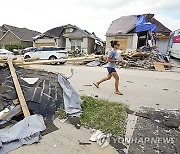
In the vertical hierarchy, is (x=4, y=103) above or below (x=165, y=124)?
above

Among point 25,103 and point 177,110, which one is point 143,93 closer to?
point 177,110

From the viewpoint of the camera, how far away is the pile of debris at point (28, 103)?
3223 millimetres

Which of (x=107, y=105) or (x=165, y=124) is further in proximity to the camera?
(x=107, y=105)

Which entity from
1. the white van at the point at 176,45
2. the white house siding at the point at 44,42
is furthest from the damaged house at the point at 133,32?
the white house siding at the point at 44,42

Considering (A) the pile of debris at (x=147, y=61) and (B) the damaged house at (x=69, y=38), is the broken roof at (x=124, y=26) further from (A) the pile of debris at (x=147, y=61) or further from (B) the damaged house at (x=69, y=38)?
(A) the pile of debris at (x=147, y=61)

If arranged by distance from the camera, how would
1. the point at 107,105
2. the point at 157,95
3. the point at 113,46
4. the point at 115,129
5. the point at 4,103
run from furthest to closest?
the point at 157,95 < the point at 113,46 < the point at 107,105 < the point at 4,103 < the point at 115,129

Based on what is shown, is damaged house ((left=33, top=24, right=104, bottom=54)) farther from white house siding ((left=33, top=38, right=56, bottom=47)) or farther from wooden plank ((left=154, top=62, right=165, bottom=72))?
wooden plank ((left=154, top=62, right=165, bottom=72))

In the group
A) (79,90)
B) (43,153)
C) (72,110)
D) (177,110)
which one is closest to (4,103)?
(72,110)

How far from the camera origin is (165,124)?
12.9 ft

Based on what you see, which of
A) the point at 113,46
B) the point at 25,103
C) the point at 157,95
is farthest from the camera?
the point at 157,95

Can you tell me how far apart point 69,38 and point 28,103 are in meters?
25.1

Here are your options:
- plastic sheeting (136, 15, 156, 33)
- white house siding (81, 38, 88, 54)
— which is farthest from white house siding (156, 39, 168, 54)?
white house siding (81, 38, 88, 54)

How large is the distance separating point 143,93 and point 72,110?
10.5 feet

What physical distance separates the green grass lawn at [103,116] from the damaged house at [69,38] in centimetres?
2317
